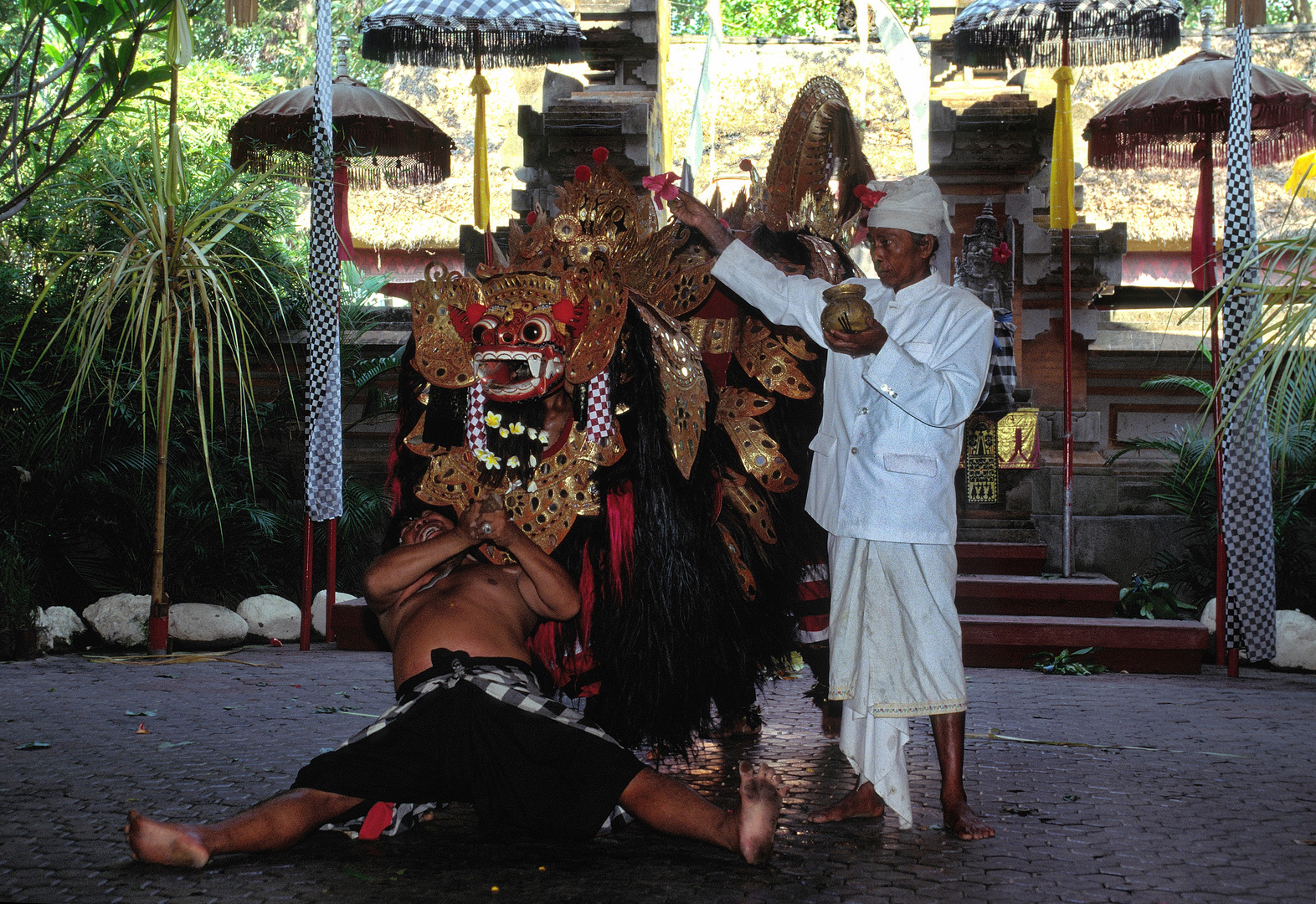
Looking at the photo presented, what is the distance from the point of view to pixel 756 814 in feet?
7.87

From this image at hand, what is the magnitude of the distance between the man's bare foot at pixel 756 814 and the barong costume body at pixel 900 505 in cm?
53

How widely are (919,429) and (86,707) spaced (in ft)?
10.3

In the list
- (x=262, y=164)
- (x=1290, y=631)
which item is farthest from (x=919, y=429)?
(x=262, y=164)

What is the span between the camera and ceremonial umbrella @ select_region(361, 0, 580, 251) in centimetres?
703

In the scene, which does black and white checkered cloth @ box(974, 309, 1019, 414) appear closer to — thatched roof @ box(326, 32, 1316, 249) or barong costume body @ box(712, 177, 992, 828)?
barong costume body @ box(712, 177, 992, 828)

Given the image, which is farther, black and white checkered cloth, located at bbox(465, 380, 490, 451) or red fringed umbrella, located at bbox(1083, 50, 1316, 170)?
red fringed umbrella, located at bbox(1083, 50, 1316, 170)

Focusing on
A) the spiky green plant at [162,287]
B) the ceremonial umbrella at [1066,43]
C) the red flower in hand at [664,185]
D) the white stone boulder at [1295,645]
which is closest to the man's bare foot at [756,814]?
the red flower in hand at [664,185]

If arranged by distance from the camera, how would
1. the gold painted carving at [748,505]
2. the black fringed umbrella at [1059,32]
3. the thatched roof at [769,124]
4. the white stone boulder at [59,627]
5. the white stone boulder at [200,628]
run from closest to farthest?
the gold painted carving at [748,505]
the white stone boulder at [59,627]
the white stone boulder at [200,628]
the black fringed umbrella at [1059,32]
the thatched roof at [769,124]

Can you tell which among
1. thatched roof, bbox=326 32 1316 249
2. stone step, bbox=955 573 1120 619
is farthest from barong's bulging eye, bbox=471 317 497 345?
thatched roof, bbox=326 32 1316 249

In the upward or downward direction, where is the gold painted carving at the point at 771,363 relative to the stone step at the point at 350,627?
upward

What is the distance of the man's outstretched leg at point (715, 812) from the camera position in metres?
2.40

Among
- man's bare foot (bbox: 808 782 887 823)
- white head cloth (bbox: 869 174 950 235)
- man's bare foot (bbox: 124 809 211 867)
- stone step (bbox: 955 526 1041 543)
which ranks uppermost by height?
white head cloth (bbox: 869 174 950 235)

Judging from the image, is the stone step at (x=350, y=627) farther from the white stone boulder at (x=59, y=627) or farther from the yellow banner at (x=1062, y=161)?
the yellow banner at (x=1062, y=161)

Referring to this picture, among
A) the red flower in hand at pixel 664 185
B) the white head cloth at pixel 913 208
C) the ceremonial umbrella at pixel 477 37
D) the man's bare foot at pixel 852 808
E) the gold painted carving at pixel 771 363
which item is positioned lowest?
the man's bare foot at pixel 852 808
